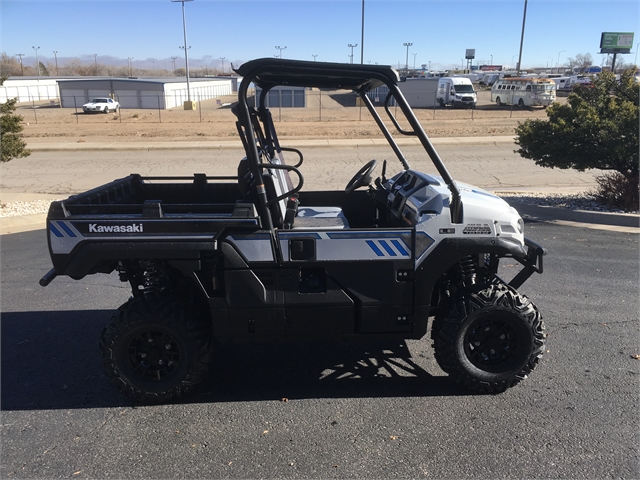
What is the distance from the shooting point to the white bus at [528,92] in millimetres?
38500

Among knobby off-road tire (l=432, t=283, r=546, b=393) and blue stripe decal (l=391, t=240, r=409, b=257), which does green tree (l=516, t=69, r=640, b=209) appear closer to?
knobby off-road tire (l=432, t=283, r=546, b=393)

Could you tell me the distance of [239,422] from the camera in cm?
363

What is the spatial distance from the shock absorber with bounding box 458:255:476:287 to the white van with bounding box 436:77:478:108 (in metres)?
38.3

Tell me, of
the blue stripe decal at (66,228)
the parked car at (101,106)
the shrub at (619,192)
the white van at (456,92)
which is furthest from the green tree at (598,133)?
the parked car at (101,106)

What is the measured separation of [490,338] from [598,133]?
708 centimetres

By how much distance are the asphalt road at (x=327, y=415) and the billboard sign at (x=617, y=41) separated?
87853 mm

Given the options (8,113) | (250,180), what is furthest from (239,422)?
(8,113)

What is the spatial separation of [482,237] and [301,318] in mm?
1359

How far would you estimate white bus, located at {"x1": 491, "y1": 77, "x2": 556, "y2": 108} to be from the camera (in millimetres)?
38500

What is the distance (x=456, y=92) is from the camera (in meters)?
41.1

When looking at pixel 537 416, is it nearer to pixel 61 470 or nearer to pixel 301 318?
pixel 301 318

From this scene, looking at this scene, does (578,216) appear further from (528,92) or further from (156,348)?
(528,92)

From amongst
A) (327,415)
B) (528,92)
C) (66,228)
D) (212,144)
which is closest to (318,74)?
(66,228)

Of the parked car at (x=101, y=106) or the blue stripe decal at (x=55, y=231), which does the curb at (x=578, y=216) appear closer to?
the blue stripe decal at (x=55, y=231)
